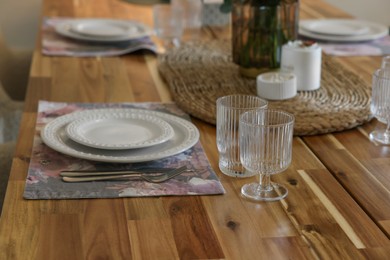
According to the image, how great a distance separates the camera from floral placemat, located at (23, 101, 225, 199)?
1308 mm

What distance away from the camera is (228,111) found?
55.6 inches

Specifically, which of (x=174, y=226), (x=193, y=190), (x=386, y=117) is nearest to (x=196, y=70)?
(x=386, y=117)

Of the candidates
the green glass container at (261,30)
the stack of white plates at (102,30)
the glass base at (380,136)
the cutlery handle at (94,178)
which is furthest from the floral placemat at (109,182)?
the stack of white plates at (102,30)

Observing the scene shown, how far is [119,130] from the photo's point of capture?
5.13ft

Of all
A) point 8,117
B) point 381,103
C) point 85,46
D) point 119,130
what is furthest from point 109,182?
point 8,117

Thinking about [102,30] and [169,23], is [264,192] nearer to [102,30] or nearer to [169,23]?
[169,23]

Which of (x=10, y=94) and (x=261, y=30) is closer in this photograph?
(x=261, y=30)

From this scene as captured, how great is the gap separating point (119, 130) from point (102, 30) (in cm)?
94

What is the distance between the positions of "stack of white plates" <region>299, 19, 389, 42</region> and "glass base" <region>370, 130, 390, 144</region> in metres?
0.78

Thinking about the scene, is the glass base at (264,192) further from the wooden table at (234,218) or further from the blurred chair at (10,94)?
the blurred chair at (10,94)

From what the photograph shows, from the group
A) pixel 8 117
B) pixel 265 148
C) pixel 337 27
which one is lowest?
pixel 8 117

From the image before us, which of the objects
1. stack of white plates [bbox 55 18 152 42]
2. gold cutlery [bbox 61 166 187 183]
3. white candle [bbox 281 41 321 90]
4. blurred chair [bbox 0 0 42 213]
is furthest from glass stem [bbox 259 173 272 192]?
Result: stack of white plates [bbox 55 18 152 42]

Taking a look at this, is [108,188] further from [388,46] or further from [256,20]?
[388,46]

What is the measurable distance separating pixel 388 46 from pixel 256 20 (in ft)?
1.99
